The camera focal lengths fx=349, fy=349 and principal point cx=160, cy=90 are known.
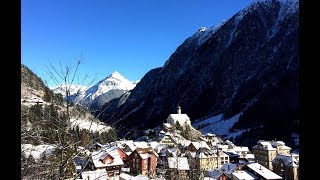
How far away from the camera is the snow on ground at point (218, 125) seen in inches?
4786

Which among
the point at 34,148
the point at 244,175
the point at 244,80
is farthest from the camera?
the point at 244,80

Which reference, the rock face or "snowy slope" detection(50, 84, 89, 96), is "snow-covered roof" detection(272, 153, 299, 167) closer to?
"snowy slope" detection(50, 84, 89, 96)

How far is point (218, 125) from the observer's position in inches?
5153

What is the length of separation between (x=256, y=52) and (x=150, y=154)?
14509 centimetres

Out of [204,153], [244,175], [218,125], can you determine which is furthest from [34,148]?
[218,125]

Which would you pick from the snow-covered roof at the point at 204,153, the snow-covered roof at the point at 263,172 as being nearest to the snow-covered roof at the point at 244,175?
the snow-covered roof at the point at 263,172

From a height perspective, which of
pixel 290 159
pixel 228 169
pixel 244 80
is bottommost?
pixel 228 169

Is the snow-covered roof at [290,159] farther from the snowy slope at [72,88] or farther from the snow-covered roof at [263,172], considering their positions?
the snowy slope at [72,88]

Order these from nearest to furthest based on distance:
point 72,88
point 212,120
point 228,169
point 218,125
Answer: point 72,88 → point 228,169 → point 218,125 → point 212,120

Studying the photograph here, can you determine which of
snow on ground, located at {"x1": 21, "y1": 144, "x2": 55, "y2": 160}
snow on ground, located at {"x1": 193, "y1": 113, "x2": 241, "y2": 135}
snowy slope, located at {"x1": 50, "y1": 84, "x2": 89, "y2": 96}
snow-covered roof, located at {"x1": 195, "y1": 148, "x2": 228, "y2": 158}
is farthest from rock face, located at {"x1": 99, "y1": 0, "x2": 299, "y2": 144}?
snowy slope, located at {"x1": 50, "y1": 84, "x2": 89, "y2": 96}

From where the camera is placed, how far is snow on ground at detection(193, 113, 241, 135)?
12157cm

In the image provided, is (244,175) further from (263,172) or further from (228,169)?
(228,169)
